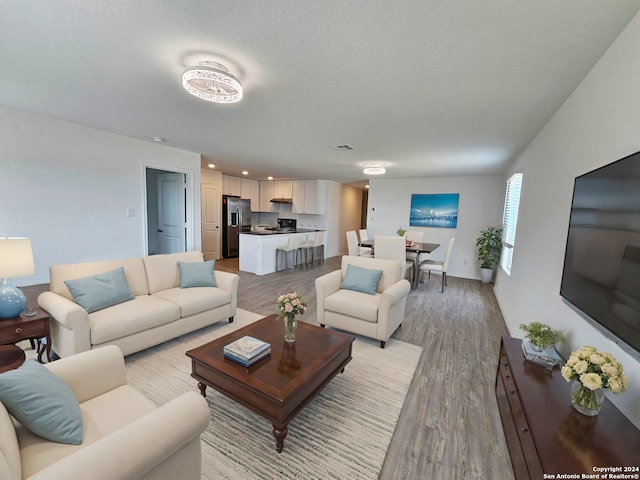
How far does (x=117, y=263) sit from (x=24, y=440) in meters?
2.09

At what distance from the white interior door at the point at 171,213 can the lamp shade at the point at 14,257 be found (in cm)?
323

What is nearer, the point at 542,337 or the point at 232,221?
the point at 542,337

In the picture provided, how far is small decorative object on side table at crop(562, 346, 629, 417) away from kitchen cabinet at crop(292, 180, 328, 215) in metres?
6.90

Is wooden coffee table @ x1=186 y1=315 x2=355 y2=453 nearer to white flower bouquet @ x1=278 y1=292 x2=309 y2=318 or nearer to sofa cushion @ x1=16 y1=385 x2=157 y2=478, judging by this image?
white flower bouquet @ x1=278 y1=292 x2=309 y2=318

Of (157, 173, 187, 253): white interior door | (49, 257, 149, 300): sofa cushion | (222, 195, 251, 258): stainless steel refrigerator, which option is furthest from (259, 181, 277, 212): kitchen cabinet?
(49, 257, 149, 300): sofa cushion

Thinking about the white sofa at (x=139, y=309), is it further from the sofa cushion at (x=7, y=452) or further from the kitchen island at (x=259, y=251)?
the kitchen island at (x=259, y=251)

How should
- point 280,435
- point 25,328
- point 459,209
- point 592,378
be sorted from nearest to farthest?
point 592,378
point 280,435
point 25,328
point 459,209

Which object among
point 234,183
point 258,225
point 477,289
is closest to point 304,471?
point 477,289

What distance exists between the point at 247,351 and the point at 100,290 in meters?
1.68

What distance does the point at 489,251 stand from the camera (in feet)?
18.6

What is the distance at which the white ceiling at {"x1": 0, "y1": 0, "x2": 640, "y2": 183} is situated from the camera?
1408 millimetres

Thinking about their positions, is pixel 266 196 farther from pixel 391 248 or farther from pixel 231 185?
pixel 391 248

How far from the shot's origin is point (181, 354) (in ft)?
Result: 8.38

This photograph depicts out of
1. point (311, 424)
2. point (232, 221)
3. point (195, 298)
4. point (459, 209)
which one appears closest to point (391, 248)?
point (459, 209)
